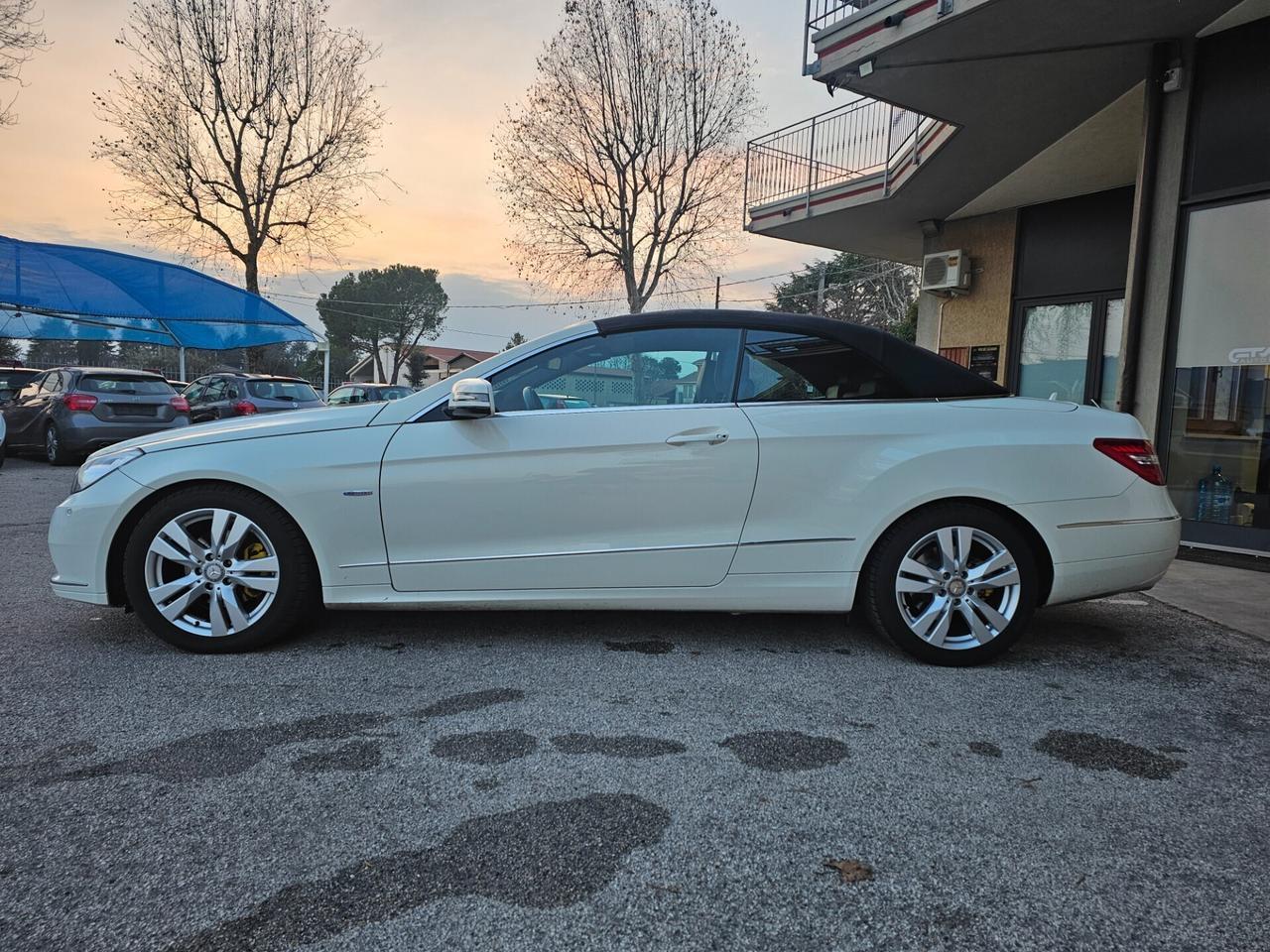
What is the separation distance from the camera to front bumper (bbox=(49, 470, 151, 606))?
325 cm

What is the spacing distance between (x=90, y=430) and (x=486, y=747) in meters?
11.2

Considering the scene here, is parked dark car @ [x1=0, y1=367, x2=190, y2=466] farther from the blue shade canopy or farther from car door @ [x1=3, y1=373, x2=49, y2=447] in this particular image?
the blue shade canopy

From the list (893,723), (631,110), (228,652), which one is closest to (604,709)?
(893,723)

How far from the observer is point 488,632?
3.61 m

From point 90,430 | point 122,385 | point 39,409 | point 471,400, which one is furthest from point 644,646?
point 39,409

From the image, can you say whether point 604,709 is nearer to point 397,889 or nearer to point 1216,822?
point 397,889

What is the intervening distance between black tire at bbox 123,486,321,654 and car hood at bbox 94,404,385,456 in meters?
0.22

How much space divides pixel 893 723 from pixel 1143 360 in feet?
18.8

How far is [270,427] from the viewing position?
10.9ft

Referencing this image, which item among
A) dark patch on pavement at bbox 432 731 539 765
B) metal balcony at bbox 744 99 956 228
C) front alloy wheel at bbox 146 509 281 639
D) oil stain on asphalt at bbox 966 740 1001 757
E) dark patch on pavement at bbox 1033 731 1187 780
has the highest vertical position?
metal balcony at bbox 744 99 956 228

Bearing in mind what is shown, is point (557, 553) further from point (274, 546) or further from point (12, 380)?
point (12, 380)

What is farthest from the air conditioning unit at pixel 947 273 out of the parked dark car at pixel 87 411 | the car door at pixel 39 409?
the car door at pixel 39 409

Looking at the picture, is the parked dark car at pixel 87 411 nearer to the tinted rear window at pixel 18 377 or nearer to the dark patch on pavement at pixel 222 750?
the tinted rear window at pixel 18 377

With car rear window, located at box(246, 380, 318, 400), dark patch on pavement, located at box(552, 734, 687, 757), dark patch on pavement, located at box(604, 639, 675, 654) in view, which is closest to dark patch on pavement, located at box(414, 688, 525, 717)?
dark patch on pavement, located at box(552, 734, 687, 757)
